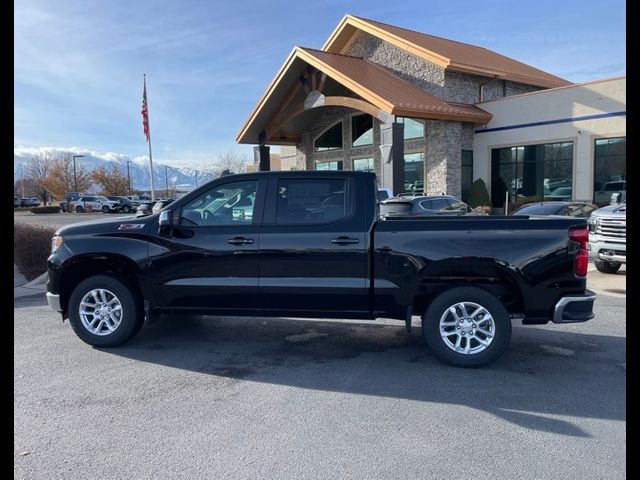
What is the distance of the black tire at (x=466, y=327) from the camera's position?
16.3ft

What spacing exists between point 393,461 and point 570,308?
8.74 feet

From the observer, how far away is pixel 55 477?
10.3 feet

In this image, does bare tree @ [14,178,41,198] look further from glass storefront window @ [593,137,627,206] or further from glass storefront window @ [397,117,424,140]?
glass storefront window @ [593,137,627,206]

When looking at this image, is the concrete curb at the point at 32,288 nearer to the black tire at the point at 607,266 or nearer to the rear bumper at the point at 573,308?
the rear bumper at the point at 573,308

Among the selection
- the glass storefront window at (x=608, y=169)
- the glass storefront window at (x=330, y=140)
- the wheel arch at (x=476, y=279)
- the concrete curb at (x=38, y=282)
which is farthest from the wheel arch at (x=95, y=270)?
the glass storefront window at (x=330, y=140)

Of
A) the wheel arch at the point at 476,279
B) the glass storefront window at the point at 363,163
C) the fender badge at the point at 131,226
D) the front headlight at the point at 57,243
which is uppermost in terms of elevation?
the glass storefront window at the point at 363,163

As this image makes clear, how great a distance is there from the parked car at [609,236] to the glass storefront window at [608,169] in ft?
32.3

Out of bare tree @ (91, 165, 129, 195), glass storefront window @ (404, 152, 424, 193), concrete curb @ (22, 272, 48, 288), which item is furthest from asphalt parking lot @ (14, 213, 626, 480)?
bare tree @ (91, 165, 129, 195)

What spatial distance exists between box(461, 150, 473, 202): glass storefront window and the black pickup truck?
18.3 meters

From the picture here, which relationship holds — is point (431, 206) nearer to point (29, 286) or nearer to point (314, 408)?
point (29, 286)

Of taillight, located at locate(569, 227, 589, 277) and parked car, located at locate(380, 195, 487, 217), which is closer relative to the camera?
taillight, located at locate(569, 227, 589, 277)

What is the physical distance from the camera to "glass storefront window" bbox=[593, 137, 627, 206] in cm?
1884

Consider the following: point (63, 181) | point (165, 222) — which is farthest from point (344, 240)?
point (63, 181)

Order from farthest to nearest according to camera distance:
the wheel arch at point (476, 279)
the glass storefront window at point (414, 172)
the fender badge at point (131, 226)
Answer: the glass storefront window at point (414, 172) → the fender badge at point (131, 226) → the wheel arch at point (476, 279)
